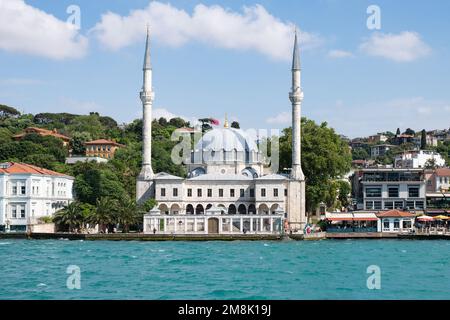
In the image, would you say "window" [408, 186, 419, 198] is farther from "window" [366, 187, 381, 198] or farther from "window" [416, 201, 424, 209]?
"window" [366, 187, 381, 198]

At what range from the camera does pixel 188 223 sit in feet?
207

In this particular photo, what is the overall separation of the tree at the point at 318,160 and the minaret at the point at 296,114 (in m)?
2.13

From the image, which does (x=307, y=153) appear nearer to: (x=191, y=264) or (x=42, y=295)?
(x=191, y=264)

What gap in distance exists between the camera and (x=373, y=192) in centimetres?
7306

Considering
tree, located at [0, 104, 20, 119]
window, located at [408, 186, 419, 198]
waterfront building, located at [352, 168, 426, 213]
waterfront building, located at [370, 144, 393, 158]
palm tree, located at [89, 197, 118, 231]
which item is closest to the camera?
palm tree, located at [89, 197, 118, 231]

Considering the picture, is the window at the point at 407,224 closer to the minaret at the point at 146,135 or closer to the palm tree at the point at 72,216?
the minaret at the point at 146,135

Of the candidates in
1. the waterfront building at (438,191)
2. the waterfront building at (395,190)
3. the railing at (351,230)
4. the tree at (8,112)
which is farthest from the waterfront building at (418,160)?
the tree at (8,112)

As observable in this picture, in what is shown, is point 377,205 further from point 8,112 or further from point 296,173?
point 8,112

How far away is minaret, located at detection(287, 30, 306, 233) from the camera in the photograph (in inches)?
2601

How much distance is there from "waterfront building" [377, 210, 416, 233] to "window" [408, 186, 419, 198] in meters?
6.98

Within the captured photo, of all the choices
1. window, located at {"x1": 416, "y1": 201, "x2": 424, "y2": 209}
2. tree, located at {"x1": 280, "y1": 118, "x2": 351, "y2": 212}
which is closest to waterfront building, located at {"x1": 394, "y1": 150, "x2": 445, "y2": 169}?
window, located at {"x1": 416, "y1": 201, "x2": 424, "y2": 209}

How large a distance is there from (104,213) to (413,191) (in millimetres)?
29264

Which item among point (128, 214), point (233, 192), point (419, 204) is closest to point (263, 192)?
point (233, 192)

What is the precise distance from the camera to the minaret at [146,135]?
6769cm
